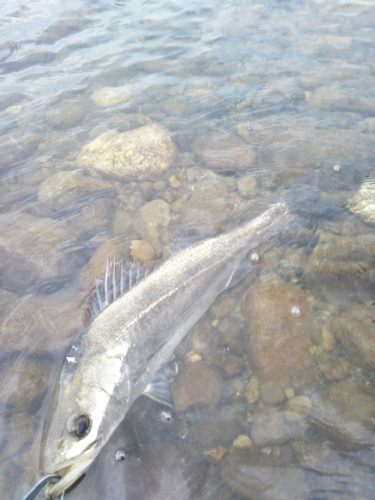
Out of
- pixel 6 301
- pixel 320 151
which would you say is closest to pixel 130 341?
pixel 6 301

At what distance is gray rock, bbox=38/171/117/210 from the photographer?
231 inches

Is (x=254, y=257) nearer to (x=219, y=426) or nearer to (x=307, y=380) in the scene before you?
(x=307, y=380)

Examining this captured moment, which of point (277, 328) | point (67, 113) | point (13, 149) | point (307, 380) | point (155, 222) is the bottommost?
point (307, 380)

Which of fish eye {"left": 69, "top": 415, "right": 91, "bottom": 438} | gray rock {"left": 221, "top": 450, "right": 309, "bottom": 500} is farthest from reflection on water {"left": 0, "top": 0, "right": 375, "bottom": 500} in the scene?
fish eye {"left": 69, "top": 415, "right": 91, "bottom": 438}

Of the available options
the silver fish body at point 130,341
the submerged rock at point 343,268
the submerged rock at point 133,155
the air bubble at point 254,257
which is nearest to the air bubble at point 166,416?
the silver fish body at point 130,341

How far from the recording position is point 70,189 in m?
5.96

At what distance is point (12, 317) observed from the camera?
4.20 metres

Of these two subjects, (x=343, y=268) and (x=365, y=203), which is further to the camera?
(x=365, y=203)

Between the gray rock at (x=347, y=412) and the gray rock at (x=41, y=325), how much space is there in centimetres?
275

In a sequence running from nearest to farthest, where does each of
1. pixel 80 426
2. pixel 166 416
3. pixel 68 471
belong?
pixel 68 471
pixel 80 426
pixel 166 416

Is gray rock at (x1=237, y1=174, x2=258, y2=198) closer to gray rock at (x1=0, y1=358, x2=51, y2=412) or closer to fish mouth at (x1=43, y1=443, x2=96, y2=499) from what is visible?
gray rock at (x1=0, y1=358, x2=51, y2=412)

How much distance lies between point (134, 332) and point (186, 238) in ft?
4.50

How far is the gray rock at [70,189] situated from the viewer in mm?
5879

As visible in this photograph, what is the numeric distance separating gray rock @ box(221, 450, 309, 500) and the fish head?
114 centimetres
